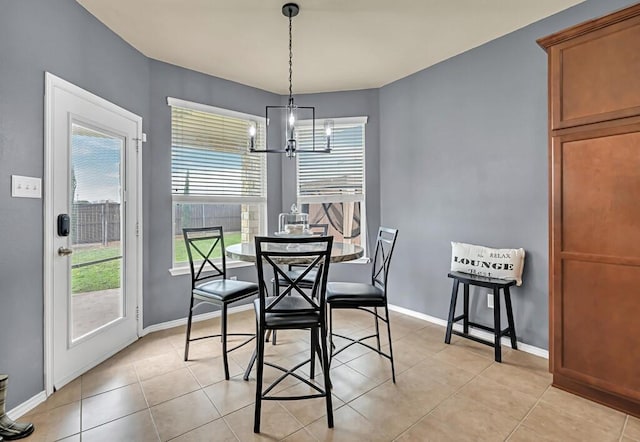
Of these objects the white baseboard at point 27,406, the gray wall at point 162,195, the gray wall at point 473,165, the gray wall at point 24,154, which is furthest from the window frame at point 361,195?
the white baseboard at point 27,406

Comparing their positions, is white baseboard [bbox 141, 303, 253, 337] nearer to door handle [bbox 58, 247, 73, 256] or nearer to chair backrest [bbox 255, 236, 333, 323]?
door handle [bbox 58, 247, 73, 256]

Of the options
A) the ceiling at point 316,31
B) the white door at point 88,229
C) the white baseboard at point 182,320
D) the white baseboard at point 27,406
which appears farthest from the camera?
the white baseboard at point 182,320

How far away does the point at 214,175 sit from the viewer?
3598 mm

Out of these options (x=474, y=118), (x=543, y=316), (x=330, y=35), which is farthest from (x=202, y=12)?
(x=543, y=316)

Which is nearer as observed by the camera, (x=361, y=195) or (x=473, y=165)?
(x=473, y=165)

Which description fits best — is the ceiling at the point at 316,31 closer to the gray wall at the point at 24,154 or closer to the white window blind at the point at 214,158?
the gray wall at the point at 24,154

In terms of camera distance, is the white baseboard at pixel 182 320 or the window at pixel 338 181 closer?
the white baseboard at pixel 182 320

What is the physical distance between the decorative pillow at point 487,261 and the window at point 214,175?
223 cm

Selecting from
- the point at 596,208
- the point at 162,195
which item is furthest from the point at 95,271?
the point at 596,208

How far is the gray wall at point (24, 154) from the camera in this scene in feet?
5.83

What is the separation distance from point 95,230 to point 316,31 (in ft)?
7.85

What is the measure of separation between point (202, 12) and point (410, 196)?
2586 millimetres

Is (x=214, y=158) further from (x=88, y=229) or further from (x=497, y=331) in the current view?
(x=497, y=331)

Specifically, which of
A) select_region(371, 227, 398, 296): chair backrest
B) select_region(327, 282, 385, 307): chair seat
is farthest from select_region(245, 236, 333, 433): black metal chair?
select_region(371, 227, 398, 296): chair backrest
